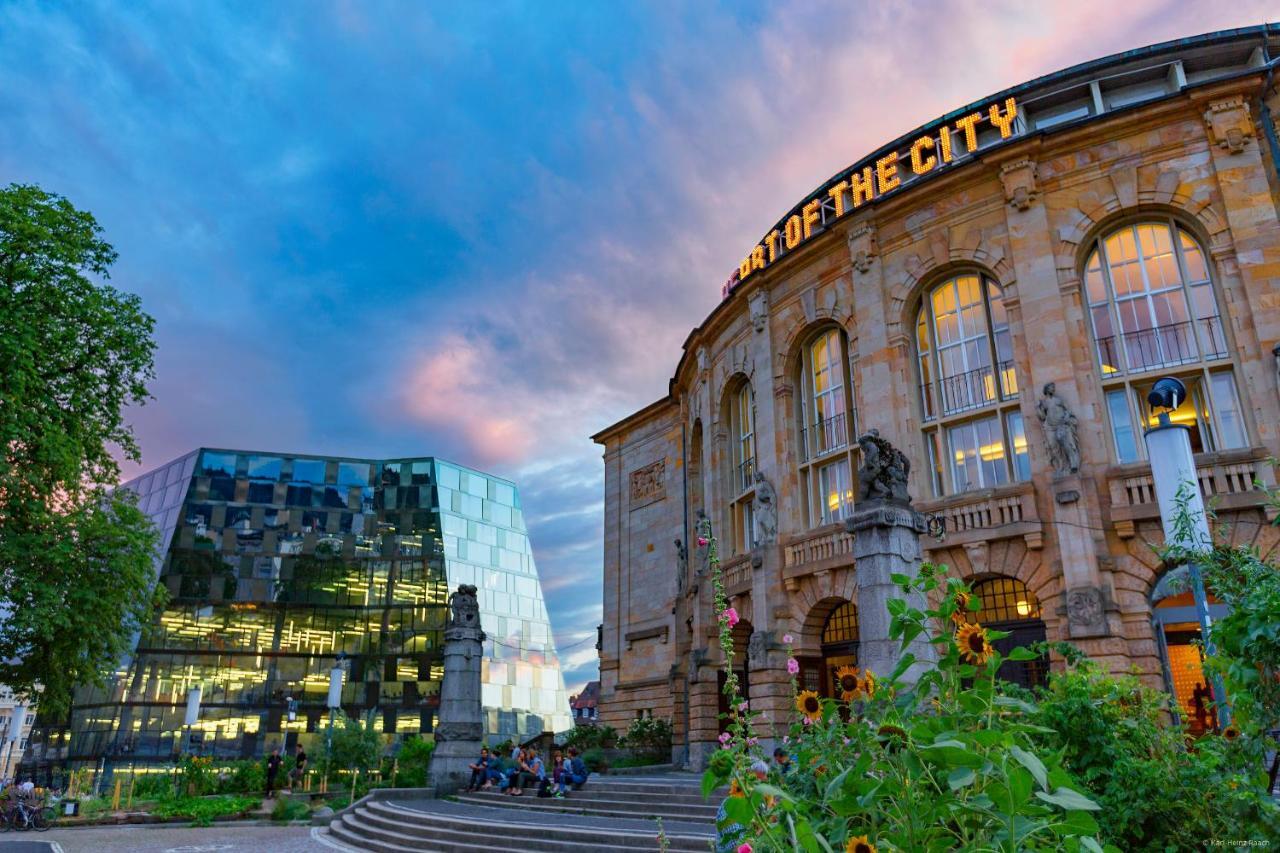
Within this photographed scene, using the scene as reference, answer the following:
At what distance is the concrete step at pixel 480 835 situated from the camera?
13536 millimetres

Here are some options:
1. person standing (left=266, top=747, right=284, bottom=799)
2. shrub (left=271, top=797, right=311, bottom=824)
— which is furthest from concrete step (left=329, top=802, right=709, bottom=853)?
person standing (left=266, top=747, right=284, bottom=799)

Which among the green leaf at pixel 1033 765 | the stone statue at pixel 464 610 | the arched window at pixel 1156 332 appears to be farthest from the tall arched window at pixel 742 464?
the green leaf at pixel 1033 765

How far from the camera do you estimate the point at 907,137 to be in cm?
2825

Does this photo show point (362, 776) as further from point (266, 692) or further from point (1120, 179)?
point (1120, 179)

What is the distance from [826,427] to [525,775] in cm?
1384

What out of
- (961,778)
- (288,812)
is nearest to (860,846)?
(961,778)

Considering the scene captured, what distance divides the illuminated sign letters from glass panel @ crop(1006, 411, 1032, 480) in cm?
766

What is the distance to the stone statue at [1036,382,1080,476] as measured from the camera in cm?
1973

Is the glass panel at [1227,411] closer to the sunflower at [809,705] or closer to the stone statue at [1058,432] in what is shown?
the stone statue at [1058,432]

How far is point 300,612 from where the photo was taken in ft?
180

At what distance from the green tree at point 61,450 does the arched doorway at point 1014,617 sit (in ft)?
76.0

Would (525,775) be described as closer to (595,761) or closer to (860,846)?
(595,761)

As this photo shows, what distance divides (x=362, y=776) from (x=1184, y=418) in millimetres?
28846

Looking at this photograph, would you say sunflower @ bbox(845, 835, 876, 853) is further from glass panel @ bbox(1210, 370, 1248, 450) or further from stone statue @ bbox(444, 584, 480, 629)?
stone statue @ bbox(444, 584, 480, 629)
